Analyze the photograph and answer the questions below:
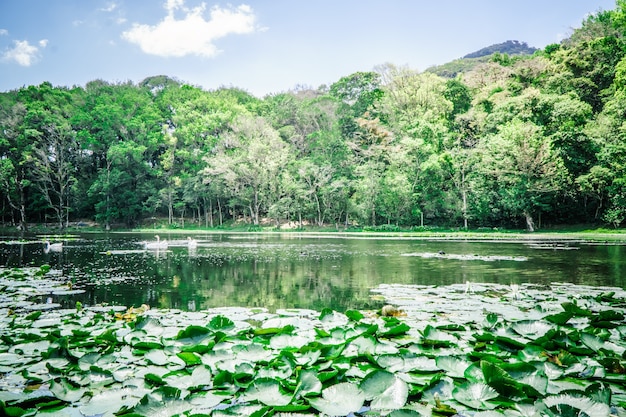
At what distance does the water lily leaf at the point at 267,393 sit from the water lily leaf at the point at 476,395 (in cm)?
89

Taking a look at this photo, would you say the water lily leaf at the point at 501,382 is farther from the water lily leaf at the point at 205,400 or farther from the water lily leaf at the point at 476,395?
the water lily leaf at the point at 205,400

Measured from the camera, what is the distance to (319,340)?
312cm

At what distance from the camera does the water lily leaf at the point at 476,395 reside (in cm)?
202

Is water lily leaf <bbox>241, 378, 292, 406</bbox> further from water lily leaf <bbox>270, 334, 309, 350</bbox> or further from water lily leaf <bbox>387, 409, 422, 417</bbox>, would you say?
water lily leaf <bbox>270, 334, 309, 350</bbox>

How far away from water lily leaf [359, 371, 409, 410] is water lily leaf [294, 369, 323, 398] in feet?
0.76

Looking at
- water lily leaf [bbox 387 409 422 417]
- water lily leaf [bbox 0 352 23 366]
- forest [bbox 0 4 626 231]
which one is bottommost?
water lily leaf [bbox 0 352 23 366]

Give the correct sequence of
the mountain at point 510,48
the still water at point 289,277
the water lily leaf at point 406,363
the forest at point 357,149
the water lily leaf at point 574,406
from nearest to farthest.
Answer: the water lily leaf at point 574,406 → the water lily leaf at point 406,363 → the still water at point 289,277 → the forest at point 357,149 → the mountain at point 510,48

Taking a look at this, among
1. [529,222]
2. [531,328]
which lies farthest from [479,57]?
[531,328]

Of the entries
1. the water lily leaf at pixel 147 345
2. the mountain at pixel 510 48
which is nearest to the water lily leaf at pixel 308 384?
the water lily leaf at pixel 147 345

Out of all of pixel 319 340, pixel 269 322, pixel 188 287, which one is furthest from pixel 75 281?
pixel 319 340

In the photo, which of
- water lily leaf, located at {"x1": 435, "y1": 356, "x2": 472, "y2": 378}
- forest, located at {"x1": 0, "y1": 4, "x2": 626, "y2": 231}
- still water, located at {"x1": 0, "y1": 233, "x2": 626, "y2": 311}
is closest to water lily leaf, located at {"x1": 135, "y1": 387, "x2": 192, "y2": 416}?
water lily leaf, located at {"x1": 435, "y1": 356, "x2": 472, "y2": 378}

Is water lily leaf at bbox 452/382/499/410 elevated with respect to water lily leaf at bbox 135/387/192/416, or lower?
lower

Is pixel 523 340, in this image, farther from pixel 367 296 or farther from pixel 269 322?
pixel 367 296

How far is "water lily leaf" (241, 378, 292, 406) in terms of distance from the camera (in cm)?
204
